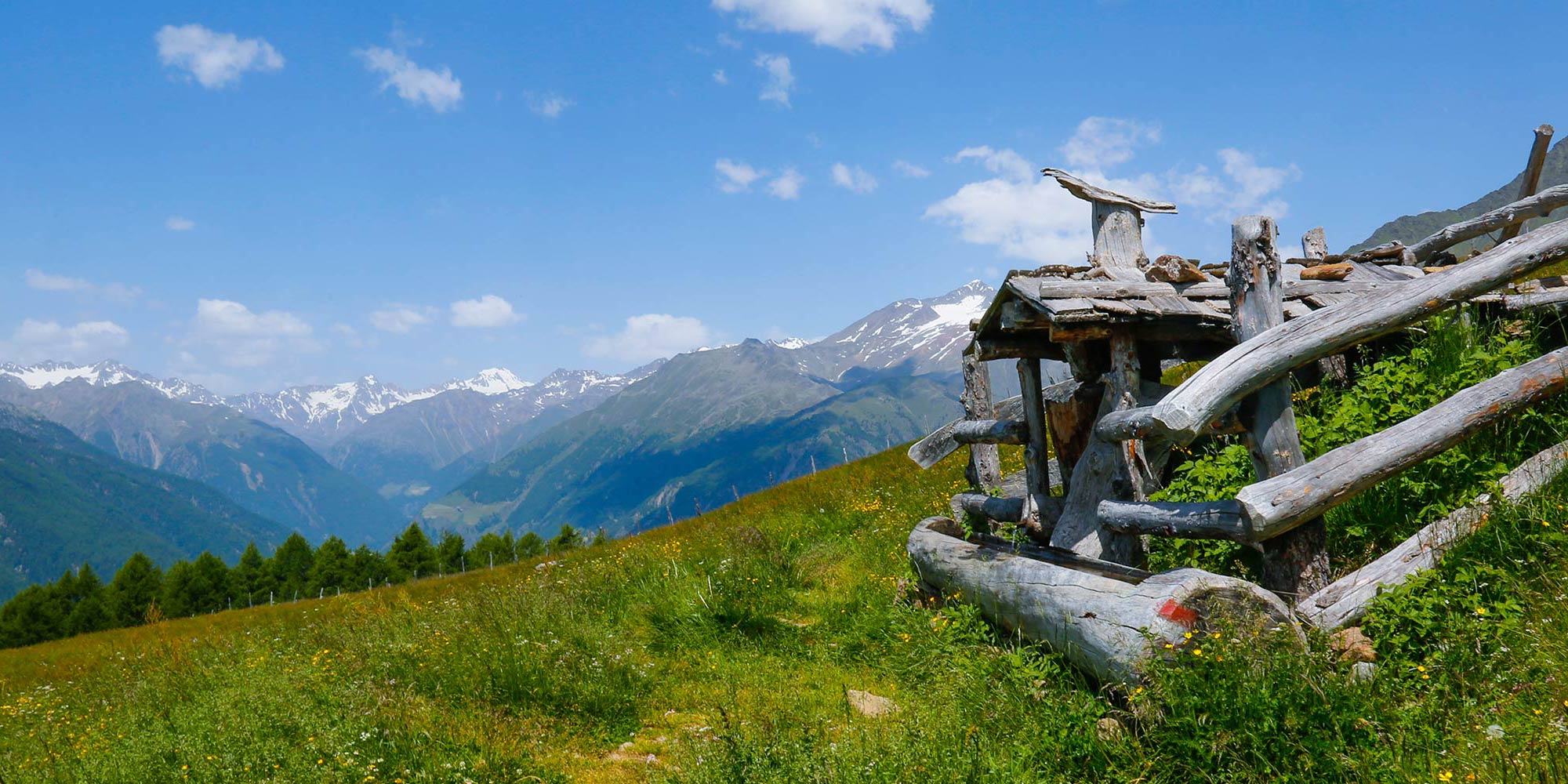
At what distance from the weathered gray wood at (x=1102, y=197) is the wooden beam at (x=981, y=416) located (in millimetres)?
2900

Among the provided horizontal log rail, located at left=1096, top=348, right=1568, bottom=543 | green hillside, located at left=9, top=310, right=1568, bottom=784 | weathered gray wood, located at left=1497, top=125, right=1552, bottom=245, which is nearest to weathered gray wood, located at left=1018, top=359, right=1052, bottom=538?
green hillside, located at left=9, top=310, right=1568, bottom=784

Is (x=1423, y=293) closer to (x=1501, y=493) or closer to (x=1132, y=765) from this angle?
(x=1501, y=493)

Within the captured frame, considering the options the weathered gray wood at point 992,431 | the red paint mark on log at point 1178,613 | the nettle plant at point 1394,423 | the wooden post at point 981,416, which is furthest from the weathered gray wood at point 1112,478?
the wooden post at point 981,416

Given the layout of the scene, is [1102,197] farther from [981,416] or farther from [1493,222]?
[1493,222]

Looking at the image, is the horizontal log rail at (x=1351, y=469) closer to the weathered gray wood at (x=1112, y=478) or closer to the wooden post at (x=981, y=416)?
the weathered gray wood at (x=1112, y=478)

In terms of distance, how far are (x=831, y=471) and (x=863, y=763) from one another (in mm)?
21441

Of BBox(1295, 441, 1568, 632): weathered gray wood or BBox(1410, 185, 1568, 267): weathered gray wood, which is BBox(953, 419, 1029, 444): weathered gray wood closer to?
BBox(1295, 441, 1568, 632): weathered gray wood

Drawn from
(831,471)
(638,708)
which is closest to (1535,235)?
(638,708)

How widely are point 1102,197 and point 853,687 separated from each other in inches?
214

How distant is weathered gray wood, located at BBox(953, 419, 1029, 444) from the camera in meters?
9.44

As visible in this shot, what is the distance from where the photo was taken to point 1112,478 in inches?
298

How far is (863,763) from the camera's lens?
4.75 meters

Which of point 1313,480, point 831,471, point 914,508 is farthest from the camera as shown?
point 831,471

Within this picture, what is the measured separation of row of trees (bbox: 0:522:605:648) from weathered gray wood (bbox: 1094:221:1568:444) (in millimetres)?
69213
